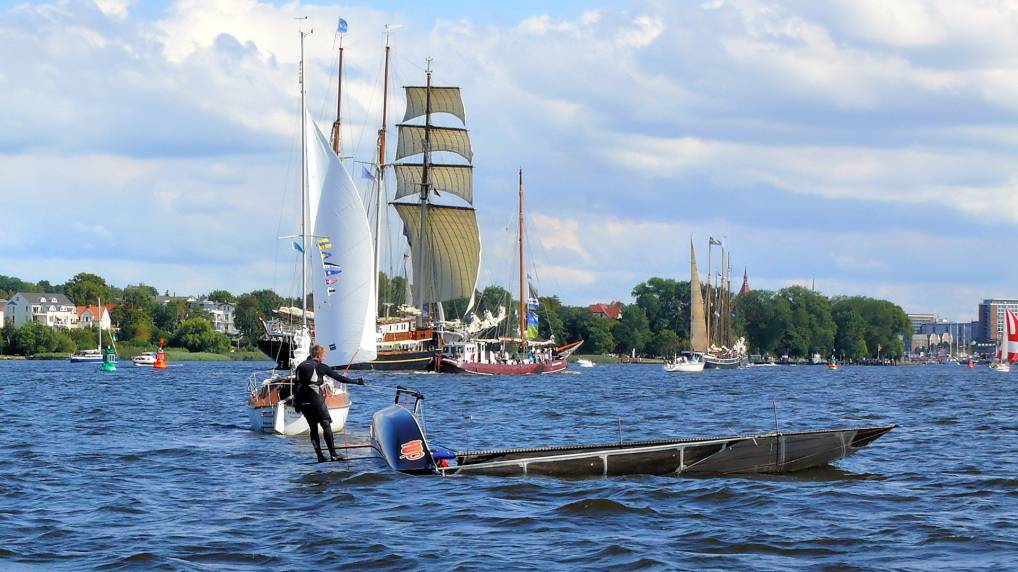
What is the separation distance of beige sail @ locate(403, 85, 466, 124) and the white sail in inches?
2979

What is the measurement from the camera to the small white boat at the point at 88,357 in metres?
150

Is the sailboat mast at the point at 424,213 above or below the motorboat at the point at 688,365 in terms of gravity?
above

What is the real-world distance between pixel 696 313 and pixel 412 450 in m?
119

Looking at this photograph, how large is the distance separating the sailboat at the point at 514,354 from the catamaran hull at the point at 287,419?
72.6 meters

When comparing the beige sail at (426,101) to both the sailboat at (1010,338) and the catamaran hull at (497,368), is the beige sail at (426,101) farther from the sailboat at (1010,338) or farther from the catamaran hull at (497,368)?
the sailboat at (1010,338)

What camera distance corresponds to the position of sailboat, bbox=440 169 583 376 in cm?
11062

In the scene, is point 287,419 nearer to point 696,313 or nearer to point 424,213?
point 424,213

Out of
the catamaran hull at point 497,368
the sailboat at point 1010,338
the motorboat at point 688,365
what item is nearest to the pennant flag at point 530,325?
the catamaran hull at point 497,368

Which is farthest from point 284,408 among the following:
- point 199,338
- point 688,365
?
point 199,338

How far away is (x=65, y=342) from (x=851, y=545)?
540 ft

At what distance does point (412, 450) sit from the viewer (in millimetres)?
25141

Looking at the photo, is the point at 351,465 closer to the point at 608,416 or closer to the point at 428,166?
the point at 608,416

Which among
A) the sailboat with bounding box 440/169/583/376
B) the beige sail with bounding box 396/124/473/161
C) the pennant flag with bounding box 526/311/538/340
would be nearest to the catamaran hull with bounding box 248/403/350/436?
the sailboat with bounding box 440/169/583/376

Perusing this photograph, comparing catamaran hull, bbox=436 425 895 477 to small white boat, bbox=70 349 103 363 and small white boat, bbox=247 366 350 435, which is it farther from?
small white boat, bbox=70 349 103 363
